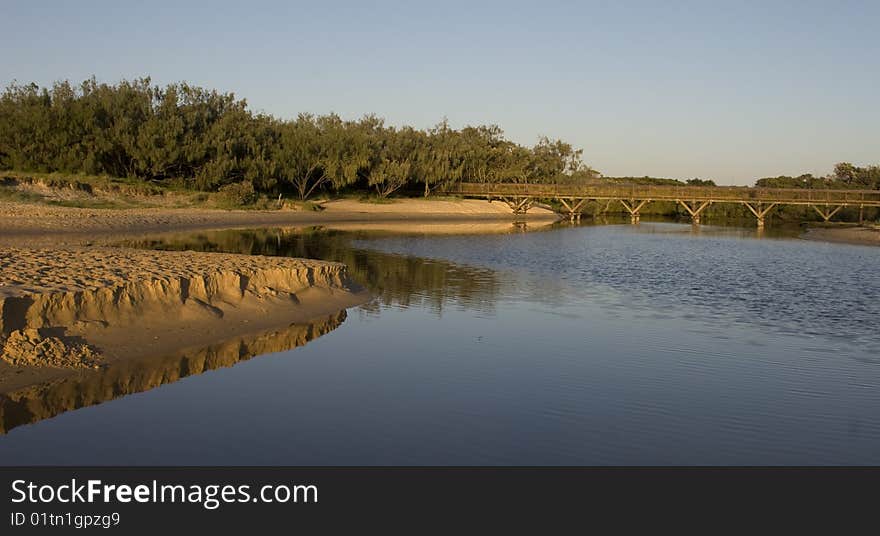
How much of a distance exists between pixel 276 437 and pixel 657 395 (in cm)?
514

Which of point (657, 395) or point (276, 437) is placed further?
point (657, 395)

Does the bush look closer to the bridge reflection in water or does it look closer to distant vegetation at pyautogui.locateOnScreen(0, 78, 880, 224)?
distant vegetation at pyautogui.locateOnScreen(0, 78, 880, 224)

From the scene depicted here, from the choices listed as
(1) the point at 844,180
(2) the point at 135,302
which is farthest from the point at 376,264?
(1) the point at 844,180

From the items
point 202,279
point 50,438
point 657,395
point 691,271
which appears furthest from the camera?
point 691,271

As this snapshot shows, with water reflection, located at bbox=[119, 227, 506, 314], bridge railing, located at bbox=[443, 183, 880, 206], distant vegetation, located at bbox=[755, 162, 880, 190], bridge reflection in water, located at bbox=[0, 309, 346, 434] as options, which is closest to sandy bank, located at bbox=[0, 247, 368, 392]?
bridge reflection in water, located at bbox=[0, 309, 346, 434]

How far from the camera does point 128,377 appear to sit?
36.1 ft

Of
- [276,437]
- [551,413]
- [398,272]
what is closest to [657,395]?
[551,413]

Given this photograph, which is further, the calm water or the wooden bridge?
the wooden bridge

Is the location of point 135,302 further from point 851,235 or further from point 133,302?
point 851,235

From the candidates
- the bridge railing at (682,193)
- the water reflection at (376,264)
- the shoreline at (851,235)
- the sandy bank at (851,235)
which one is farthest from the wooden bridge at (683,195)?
the water reflection at (376,264)

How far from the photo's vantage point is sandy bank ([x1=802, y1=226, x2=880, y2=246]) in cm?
4911

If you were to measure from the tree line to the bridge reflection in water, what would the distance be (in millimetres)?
44183
